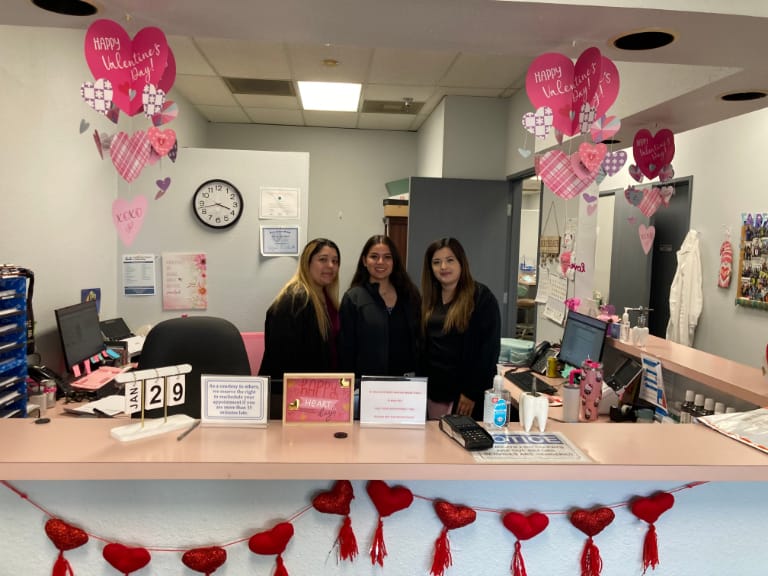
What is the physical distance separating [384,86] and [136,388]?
3678 mm

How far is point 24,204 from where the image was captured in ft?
7.83

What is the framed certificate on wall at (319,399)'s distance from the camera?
56.4 inches

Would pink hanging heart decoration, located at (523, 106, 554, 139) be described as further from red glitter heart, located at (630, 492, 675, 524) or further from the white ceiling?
red glitter heart, located at (630, 492, 675, 524)

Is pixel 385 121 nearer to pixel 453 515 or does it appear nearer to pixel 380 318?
pixel 380 318

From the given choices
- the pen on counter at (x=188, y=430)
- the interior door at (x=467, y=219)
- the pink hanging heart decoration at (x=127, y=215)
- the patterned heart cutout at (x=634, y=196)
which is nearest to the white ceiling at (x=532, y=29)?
the patterned heart cutout at (x=634, y=196)

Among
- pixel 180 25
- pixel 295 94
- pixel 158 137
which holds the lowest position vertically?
pixel 158 137

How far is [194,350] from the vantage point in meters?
2.10

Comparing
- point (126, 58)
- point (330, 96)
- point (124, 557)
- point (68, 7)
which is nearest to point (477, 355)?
point (124, 557)

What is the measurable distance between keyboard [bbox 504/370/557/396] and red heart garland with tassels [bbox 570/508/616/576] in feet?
4.32

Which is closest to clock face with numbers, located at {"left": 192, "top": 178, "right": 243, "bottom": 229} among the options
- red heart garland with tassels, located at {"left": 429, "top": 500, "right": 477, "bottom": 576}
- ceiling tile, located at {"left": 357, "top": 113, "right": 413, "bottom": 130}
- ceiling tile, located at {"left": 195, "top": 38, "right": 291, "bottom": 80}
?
ceiling tile, located at {"left": 195, "top": 38, "right": 291, "bottom": 80}

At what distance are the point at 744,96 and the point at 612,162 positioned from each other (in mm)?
669

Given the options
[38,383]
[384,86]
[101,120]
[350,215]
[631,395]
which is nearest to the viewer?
[38,383]

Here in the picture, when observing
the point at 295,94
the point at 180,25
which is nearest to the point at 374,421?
the point at 180,25

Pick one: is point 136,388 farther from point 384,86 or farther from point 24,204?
point 384,86
